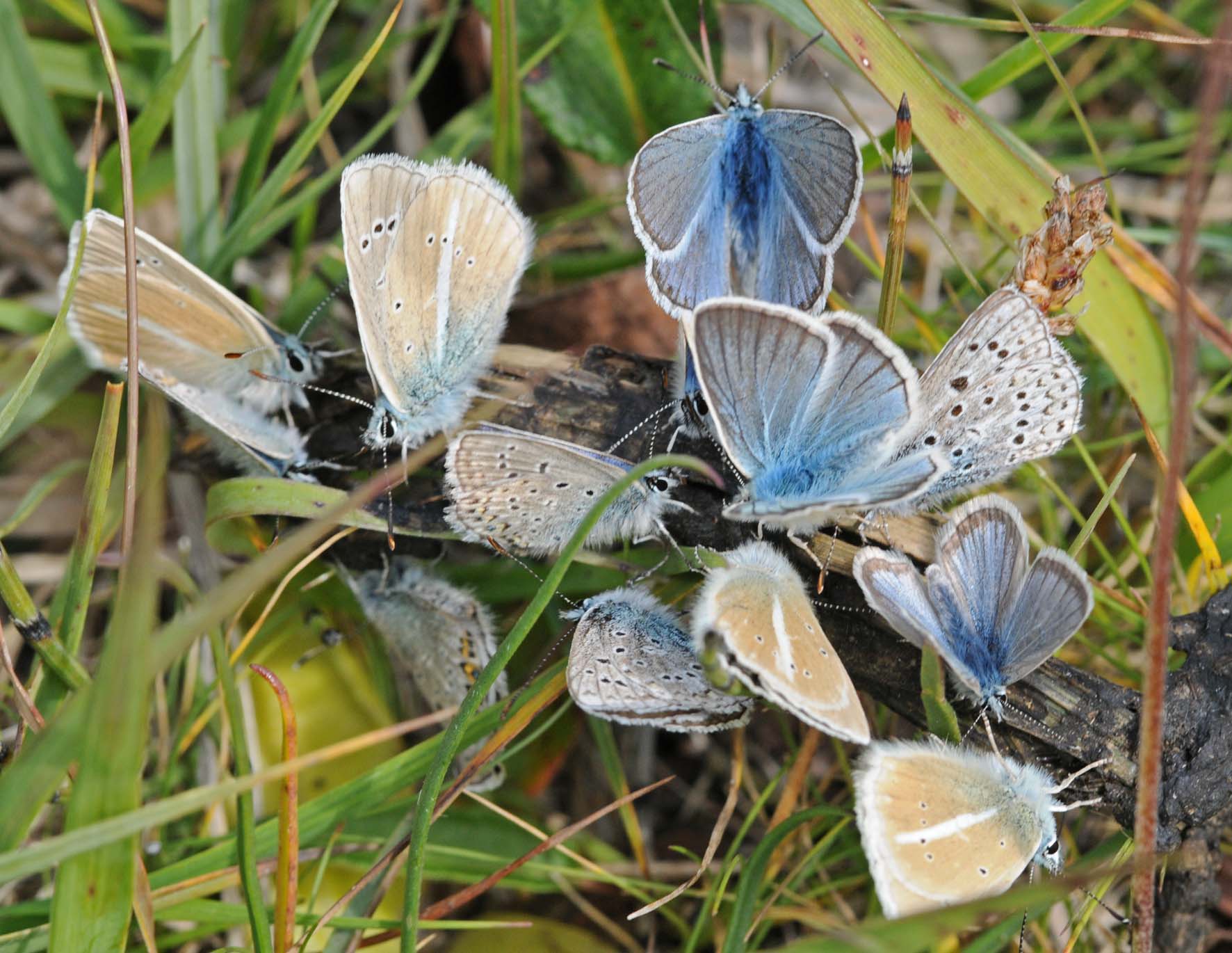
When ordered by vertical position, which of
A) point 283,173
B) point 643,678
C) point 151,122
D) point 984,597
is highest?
point 151,122

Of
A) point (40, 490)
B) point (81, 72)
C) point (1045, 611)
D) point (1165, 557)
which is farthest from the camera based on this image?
point (81, 72)

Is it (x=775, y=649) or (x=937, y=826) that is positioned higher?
(x=775, y=649)

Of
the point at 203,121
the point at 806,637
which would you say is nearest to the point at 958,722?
the point at 806,637

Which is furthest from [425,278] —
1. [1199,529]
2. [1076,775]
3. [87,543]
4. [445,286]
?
[1199,529]

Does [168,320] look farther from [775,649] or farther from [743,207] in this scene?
[775,649]

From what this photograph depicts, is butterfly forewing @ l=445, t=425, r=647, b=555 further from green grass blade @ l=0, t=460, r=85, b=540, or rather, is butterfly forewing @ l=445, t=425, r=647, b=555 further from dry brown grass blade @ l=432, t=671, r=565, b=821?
green grass blade @ l=0, t=460, r=85, b=540

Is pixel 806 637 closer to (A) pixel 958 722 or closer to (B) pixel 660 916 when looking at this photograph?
(A) pixel 958 722

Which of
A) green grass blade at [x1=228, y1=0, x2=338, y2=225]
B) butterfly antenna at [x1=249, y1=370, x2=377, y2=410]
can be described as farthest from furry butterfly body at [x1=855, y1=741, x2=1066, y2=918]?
green grass blade at [x1=228, y1=0, x2=338, y2=225]
